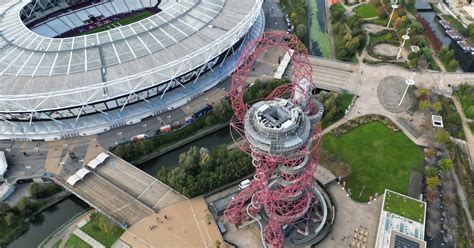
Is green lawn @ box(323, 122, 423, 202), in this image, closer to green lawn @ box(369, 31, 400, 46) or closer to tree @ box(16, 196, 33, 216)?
green lawn @ box(369, 31, 400, 46)

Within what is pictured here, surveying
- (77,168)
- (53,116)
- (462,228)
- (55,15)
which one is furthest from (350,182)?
(55,15)

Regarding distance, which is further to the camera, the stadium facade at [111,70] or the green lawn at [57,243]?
the stadium facade at [111,70]

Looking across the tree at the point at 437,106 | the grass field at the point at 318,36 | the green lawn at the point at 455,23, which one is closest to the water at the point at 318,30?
the grass field at the point at 318,36

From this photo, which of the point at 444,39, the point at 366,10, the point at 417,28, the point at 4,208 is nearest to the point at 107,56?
the point at 4,208

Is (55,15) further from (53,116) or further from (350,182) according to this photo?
(350,182)

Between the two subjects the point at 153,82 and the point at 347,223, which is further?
the point at 153,82

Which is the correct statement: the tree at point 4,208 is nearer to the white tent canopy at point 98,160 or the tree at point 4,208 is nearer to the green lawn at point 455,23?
the white tent canopy at point 98,160
